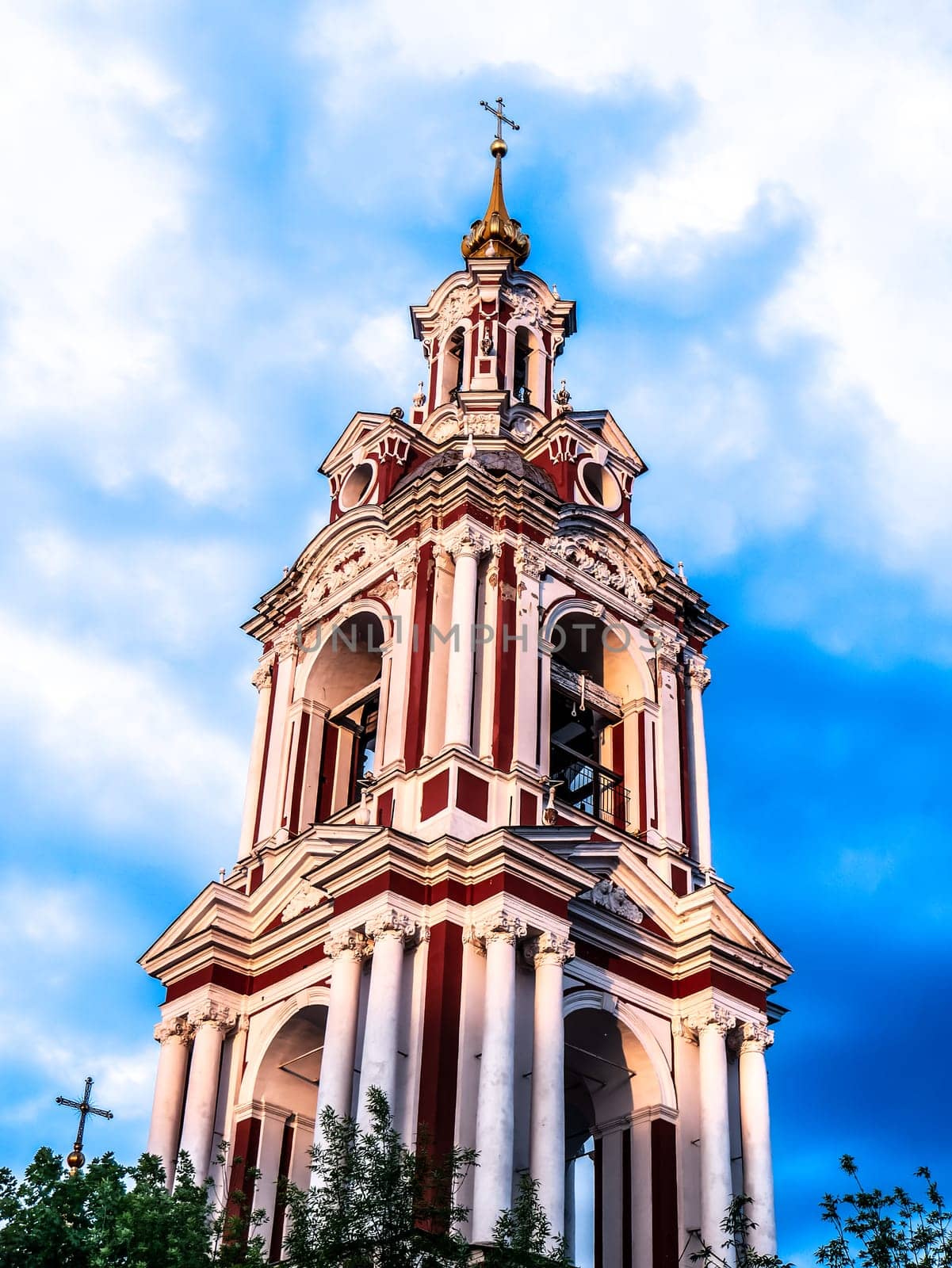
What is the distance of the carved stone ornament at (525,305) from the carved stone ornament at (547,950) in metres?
17.4

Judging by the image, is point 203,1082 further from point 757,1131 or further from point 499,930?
point 757,1131

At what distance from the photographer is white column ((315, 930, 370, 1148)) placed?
86.9ft

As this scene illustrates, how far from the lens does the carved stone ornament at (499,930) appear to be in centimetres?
2714

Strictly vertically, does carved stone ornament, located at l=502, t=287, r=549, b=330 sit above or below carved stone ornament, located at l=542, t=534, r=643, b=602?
above

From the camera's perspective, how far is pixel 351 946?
27719mm

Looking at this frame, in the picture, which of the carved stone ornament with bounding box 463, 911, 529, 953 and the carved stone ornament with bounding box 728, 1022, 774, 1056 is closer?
the carved stone ornament with bounding box 463, 911, 529, 953

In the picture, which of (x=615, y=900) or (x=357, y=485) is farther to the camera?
(x=357, y=485)

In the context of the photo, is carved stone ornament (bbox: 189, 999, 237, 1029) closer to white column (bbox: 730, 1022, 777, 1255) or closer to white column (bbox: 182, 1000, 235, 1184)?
white column (bbox: 182, 1000, 235, 1184)

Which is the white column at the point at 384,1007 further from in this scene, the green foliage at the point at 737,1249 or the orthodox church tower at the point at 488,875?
the green foliage at the point at 737,1249

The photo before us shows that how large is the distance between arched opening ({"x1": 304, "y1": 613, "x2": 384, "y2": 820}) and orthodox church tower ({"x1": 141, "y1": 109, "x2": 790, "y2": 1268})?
5 centimetres

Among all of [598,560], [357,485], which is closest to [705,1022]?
[598,560]

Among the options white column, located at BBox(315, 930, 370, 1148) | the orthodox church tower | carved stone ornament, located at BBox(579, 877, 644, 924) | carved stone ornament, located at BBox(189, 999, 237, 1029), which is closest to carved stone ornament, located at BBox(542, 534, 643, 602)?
the orthodox church tower

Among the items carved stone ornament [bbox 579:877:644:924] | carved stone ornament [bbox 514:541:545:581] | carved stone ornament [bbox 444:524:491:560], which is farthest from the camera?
carved stone ornament [bbox 514:541:545:581]

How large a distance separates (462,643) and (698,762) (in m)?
5.58
